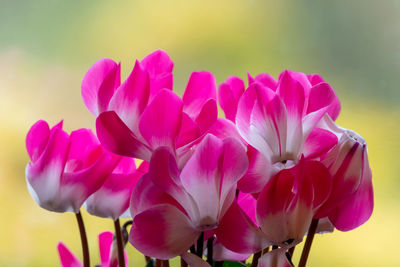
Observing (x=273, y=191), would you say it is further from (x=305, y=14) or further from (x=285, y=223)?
(x=305, y=14)

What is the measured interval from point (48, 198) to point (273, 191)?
0.16 metres

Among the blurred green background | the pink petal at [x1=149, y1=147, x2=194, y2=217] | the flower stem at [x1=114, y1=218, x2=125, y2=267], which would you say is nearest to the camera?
the pink petal at [x1=149, y1=147, x2=194, y2=217]

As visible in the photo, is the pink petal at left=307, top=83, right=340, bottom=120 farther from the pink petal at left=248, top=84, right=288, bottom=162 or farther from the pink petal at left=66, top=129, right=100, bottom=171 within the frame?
the pink petal at left=66, top=129, right=100, bottom=171

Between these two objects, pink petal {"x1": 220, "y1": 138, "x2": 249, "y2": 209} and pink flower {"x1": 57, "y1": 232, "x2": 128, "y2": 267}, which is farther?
pink flower {"x1": 57, "y1": 232, "x2": 128, "y2": 267}

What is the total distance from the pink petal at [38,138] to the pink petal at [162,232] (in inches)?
4.2

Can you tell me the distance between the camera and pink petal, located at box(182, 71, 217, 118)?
0.38 metres

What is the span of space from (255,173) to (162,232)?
7cm

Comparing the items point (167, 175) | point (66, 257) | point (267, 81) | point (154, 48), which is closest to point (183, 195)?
point (167, 175)

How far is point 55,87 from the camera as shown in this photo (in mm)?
1478

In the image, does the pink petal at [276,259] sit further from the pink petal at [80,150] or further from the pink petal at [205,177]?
the pink petal at [80,150]

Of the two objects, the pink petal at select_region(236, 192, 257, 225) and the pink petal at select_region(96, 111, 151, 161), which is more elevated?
the pink petal at select_region(96, 111, 151, 161)

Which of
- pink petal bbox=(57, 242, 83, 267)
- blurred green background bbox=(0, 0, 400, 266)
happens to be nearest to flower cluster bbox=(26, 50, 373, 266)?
pink petal bbox=(57, 242, 83, 267)

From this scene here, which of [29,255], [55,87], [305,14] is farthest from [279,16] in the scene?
[29,255]

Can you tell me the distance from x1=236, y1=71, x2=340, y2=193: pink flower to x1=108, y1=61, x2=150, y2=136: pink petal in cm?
6
